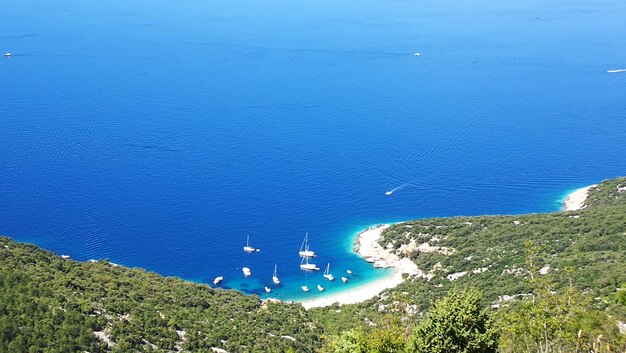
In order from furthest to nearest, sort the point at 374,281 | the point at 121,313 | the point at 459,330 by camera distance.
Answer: the point at 374,281 → the point at 121,313 → the point at 459,330

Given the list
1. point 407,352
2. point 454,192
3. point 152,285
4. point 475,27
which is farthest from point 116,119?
point 475,27

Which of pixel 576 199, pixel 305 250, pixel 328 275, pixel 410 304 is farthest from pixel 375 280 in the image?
pixel 410 304

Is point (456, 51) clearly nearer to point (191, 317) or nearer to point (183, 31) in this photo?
point (183, 31)

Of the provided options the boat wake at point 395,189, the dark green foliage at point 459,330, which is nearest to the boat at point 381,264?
the boat wake at point 395,189

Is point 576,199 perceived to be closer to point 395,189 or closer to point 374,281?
point 395,189

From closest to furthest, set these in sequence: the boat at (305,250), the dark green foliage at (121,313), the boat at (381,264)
A: the dark green foliage at (121,313) → the boat at (381,264) → the boat at (305,250)

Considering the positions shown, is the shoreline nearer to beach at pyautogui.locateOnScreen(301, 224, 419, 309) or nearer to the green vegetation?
the green vegetation

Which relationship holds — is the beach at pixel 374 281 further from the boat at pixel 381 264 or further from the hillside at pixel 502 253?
the hillside at pixel 502 253

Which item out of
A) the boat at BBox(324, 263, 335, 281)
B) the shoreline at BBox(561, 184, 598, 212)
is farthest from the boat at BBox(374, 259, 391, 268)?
the shoreline at BBox(561, 184, 598, 212)
